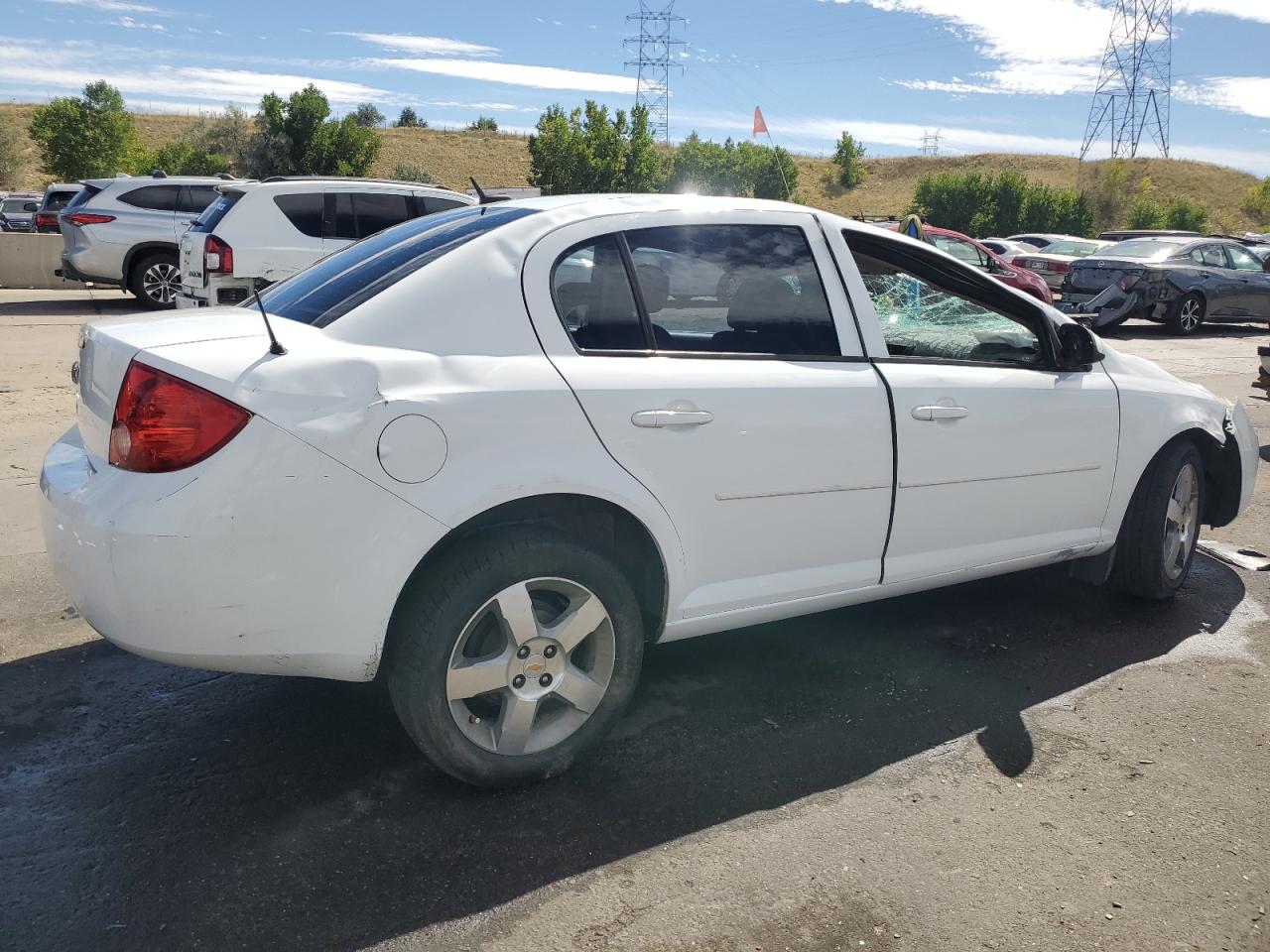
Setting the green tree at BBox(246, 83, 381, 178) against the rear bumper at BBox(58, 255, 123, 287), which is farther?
the green tree at BBox(246, 83, 381, 178)

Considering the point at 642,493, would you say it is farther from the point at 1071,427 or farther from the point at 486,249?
the point at 1071,427

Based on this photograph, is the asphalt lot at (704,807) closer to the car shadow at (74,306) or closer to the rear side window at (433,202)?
the rear side window at (433,202)

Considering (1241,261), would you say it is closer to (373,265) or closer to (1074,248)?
(1074,248)

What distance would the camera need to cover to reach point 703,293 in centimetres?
358

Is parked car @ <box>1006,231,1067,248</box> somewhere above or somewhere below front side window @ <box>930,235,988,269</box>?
below

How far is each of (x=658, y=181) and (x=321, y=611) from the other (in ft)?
207

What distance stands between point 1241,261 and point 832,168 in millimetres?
83719

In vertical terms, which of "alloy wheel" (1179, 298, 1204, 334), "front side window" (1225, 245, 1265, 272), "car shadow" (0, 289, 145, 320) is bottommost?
"car shadow" (0, 289, 145, 320)

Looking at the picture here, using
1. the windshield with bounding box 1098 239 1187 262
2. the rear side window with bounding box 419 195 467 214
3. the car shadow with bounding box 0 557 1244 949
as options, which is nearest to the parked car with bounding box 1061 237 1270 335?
the windshield with bounding box 1098 239 1187 262

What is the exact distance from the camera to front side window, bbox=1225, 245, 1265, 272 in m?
19.8

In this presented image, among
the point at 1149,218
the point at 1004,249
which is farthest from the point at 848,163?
the point at 1004,249

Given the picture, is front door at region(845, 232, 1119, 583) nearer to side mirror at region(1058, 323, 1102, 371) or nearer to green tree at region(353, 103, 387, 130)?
side mirror at region(1058, 323, 1102, 371)

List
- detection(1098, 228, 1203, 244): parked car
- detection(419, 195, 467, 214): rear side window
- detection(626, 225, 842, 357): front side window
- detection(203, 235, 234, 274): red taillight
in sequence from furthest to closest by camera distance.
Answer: detection(1098, 228, 1203, 244): parked car < detection(419, 195, 467, 214): rear side window < detection(203, 235, 234, 274): red taillight < detection(626, 225, 842, 357): front side window

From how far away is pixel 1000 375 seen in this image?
13.3 feet
